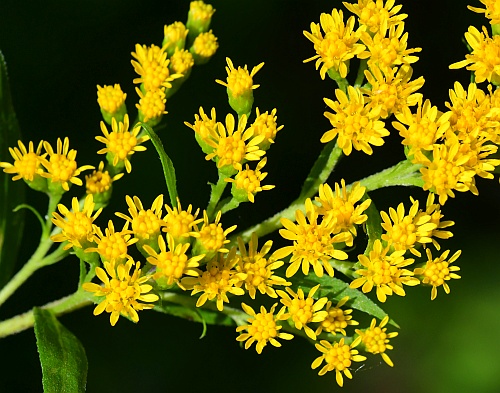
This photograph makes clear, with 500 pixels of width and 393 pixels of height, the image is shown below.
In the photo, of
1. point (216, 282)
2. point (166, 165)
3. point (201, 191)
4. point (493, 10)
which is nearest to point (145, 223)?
point (166, 165)

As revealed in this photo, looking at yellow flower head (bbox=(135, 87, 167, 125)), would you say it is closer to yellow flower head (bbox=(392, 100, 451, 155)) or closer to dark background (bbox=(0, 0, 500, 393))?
yellow flower head (bbox=(392, 100, 451, 155))

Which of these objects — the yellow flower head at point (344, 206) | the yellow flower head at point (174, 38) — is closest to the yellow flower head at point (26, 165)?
the yellow flower head at point (174, 38)

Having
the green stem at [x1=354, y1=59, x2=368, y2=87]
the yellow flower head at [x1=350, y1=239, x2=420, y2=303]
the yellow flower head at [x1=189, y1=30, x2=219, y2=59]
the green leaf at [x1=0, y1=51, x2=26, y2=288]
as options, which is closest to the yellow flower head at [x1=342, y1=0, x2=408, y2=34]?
the green stem at [x1=354, y1=59, x2=368, y2=87]

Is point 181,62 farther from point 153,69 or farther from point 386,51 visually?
point 386,51

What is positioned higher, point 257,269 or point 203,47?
point 203,47

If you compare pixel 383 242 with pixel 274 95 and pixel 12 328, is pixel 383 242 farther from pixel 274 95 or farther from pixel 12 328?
pixel 274 95
